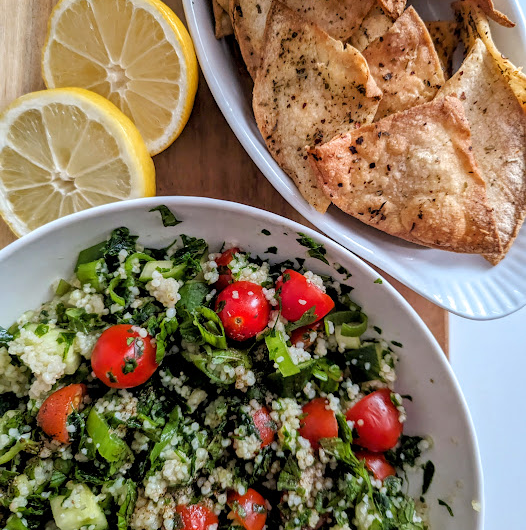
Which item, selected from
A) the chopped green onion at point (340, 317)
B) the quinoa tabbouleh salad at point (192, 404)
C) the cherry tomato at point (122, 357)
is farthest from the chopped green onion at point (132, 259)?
the chopped green onion at point (340, 317)

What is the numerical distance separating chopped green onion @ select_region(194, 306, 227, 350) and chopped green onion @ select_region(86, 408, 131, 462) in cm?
29

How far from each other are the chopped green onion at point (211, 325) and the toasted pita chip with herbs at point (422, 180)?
0.40 metres

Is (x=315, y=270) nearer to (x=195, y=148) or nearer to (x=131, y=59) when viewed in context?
(x=195, y=148)

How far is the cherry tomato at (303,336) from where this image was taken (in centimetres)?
129

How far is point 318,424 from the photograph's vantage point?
1.24 m

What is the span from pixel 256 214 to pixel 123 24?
1.98ft

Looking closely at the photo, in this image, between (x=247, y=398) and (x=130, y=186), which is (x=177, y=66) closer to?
(x=130, y=186)

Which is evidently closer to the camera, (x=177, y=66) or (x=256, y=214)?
(x=256, y=214)

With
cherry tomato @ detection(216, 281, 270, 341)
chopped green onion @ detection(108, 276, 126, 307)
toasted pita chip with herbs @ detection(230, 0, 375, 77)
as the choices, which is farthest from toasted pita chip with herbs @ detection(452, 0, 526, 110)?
chopped green onion @ detection(108, 276, 126, 307)

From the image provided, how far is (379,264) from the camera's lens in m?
1.32

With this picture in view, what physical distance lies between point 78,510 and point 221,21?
119 centimetres

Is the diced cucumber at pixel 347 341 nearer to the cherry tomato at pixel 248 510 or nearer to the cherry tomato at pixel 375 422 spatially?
the cherry tomato at pixel 375 422

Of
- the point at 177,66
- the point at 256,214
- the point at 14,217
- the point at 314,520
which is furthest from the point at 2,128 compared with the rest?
the point at 314,520

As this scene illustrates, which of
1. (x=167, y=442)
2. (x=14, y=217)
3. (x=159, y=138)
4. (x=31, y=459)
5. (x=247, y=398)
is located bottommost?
(x=31, y=459)
